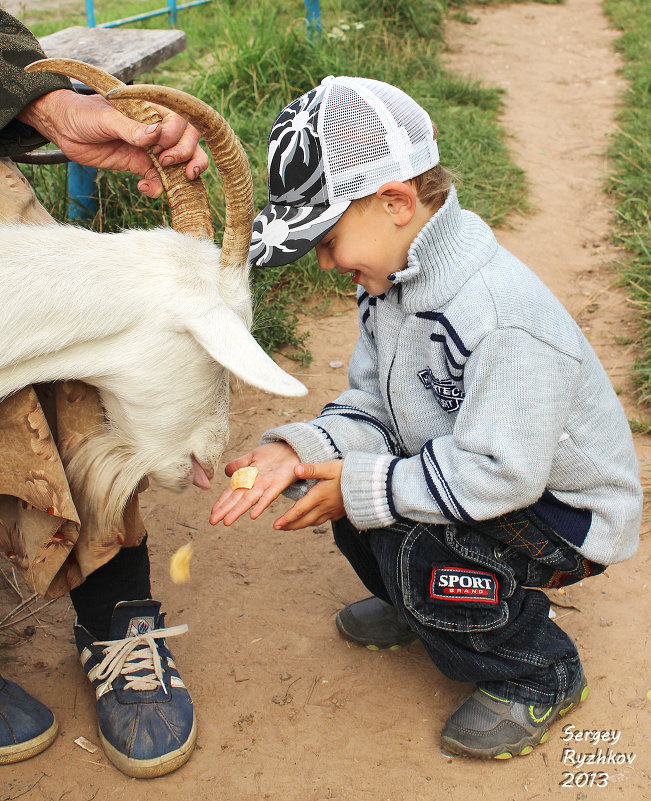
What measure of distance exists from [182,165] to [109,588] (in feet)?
3.88

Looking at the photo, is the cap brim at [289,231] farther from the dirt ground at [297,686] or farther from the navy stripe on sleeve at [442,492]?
the dirt ground at [297,686]

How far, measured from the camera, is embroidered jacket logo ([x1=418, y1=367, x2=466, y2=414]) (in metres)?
2.01

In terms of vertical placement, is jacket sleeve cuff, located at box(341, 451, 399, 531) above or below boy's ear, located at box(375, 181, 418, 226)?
below

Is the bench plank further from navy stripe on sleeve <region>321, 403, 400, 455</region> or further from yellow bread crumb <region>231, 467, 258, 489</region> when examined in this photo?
yellow bread crumb <region>231, 467, 258, 489</region>

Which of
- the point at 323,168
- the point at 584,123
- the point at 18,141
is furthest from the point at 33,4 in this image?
the point at 323,168

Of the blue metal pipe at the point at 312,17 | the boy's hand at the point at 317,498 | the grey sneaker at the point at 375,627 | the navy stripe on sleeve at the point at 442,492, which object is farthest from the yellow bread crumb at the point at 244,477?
the blue metal pipe at the point at 312,17

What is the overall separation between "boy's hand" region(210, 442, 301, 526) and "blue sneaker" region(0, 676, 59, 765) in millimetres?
695

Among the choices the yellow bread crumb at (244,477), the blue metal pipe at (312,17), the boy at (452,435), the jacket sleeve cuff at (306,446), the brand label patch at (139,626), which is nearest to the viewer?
the boy at (452,435)

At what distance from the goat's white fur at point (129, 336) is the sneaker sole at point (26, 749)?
0.65 meters

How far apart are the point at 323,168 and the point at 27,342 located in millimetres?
782

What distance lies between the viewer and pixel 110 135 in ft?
6.92

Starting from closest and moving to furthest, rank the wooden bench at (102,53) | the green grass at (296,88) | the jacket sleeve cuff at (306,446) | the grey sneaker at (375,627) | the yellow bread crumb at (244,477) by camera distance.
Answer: the yellow bread crumb at (244,477) → the jacket sleeve cuff at (306,446) → the grey sneaker at (375,627) → the wooden bench at (102,53) → the green grass at (296,88)

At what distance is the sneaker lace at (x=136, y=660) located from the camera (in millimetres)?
2207

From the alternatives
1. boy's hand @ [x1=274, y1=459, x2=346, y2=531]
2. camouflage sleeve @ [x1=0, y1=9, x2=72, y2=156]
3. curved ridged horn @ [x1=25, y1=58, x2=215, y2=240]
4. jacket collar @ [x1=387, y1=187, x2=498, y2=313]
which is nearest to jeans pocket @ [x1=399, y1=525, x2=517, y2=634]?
boy's hand @ [x1=274, y1=459, x2=346, y2=531]
